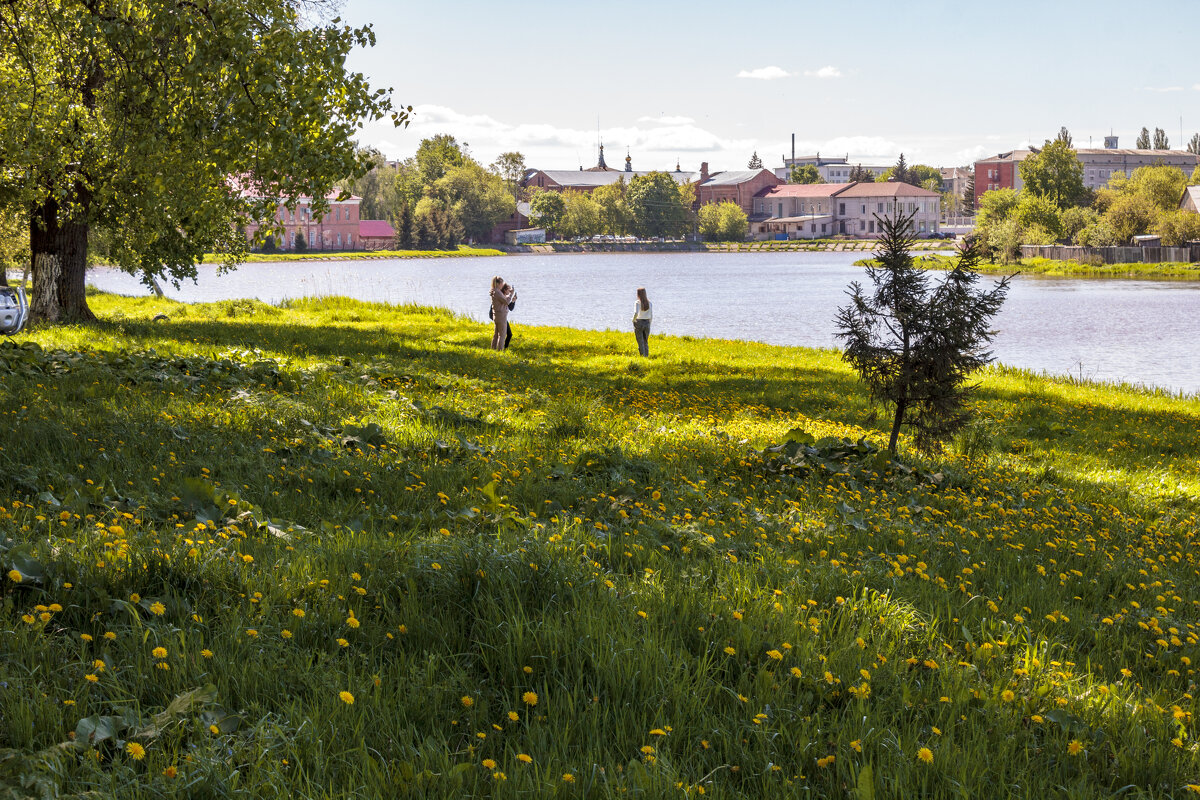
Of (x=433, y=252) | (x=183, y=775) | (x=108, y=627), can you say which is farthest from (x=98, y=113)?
(x=433, y=252)

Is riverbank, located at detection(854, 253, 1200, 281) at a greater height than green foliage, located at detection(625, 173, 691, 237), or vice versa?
green foliage, located at detection(625, 173, 691, 237)

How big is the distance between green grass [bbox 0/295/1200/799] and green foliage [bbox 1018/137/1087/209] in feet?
384

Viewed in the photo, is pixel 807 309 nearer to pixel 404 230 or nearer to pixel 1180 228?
pixel 1180 228

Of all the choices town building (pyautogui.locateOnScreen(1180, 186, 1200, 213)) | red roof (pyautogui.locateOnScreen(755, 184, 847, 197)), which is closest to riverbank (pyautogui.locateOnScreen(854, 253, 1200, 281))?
town building (pyautogui.locateOnScreen(1180, 186, 1200, 213))

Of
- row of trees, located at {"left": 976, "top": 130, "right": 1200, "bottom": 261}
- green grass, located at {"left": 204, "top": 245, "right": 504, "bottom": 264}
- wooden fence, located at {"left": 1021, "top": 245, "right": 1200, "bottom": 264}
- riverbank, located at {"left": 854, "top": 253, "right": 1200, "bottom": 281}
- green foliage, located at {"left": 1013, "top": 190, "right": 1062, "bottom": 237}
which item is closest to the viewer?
riverbank, located at {"left": 854, "top": 253, "right": 1200, "bottom": 281}

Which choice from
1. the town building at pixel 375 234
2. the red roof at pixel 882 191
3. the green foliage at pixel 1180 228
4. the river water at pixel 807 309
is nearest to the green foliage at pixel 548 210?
the town building at pixel 375 234

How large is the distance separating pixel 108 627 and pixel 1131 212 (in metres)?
110

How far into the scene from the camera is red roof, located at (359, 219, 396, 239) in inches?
5827

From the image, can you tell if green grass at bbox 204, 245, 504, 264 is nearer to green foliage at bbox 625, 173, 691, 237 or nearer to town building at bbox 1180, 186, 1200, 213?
green foliage at bbox 625, 173, 691, 237

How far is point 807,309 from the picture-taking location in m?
47.8

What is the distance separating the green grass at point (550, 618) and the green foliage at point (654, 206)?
165512 mm

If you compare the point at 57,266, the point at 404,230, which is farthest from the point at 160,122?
the point at 404,230

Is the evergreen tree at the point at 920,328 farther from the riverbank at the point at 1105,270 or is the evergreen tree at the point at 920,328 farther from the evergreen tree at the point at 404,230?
the evergreen tree at the point at 404,230

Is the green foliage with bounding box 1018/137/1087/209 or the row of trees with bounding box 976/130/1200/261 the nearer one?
the row of trees with bounding box 976/130/1200/261
